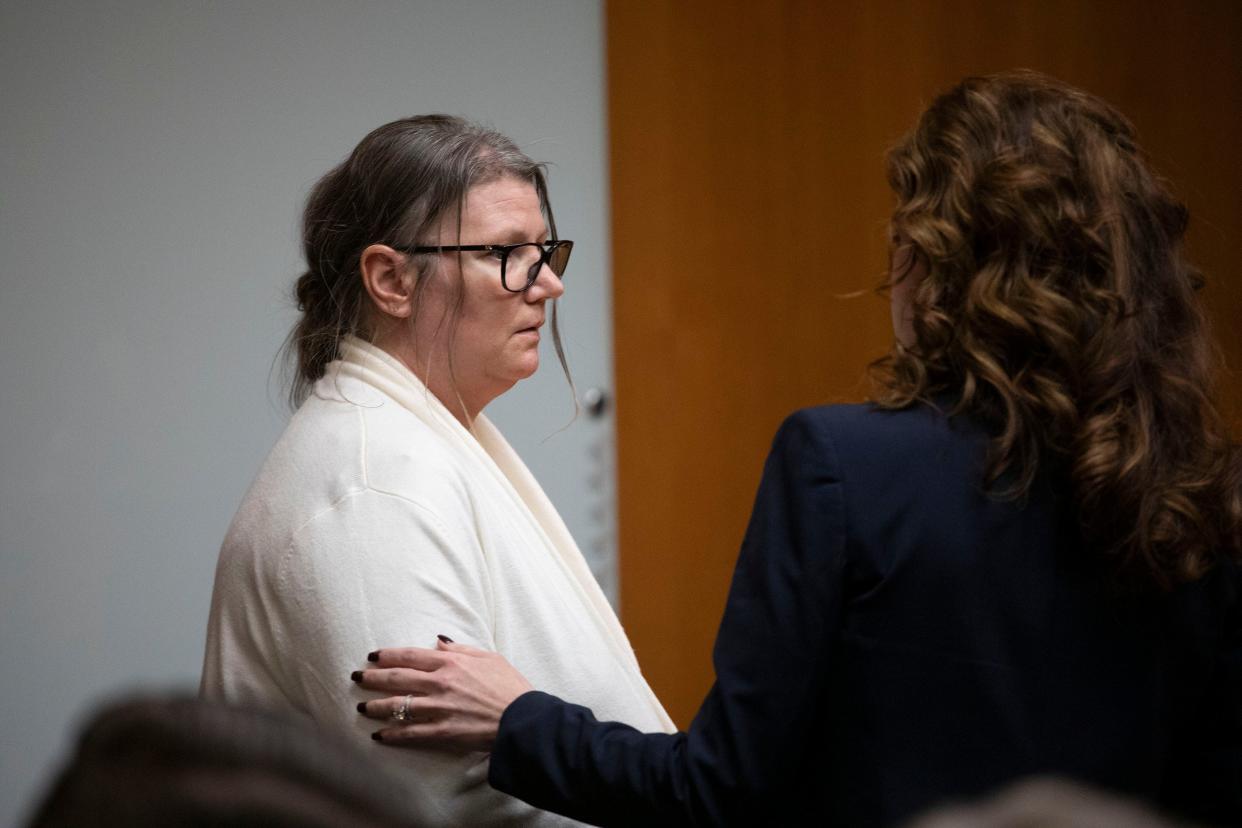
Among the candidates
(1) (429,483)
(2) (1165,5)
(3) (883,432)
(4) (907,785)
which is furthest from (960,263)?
(2) (1165,5)

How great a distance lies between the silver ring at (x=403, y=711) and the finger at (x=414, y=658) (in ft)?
0.11

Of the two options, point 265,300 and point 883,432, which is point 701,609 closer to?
point 265,300

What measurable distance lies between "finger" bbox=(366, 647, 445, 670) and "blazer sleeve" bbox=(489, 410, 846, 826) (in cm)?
12

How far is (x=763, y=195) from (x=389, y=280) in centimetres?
210

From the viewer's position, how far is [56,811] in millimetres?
408

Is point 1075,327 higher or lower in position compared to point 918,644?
higher

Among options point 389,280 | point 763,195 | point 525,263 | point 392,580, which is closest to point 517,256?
point 525,263

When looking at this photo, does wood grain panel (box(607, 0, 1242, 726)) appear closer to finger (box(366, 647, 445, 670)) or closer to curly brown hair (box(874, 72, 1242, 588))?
finger (box(366, 647, 445, 670))

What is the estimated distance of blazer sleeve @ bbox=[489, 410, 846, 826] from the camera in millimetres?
1156

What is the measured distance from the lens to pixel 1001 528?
115cm

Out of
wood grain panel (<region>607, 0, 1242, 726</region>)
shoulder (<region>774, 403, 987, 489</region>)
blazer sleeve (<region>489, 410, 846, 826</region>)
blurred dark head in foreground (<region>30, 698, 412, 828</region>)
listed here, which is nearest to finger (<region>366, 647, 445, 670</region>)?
blazer sleeve (<region>489, 410, 846, 826</region>)

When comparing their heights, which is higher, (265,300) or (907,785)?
(265,300)

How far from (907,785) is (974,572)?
202mm

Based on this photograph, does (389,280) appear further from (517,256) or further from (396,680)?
(396,680)
